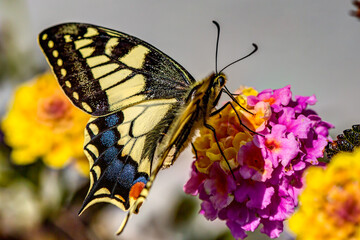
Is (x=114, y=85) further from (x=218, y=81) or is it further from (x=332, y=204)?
(x=332, y=204)

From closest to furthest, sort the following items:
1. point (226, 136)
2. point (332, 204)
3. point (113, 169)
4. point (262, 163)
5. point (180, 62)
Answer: point (332, 204)
point (262, 163)
point (226, 136)
point (113, 169)
point (180, 62)

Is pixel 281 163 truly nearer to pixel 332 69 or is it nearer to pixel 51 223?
pixel 51 223

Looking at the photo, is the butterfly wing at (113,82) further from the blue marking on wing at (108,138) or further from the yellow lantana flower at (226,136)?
the yellow lantana flower at (226,136)

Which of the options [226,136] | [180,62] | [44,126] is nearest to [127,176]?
[226,136]

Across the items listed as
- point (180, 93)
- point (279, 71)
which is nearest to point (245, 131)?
point (180, 93)

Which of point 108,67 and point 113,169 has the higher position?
point 108,67

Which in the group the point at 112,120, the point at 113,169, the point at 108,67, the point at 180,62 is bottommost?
the point at 113,169

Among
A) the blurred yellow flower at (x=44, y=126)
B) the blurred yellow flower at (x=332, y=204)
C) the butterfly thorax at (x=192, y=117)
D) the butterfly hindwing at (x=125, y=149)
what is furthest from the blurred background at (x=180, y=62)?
the blurred yellow flower at (x=332, y=204)
